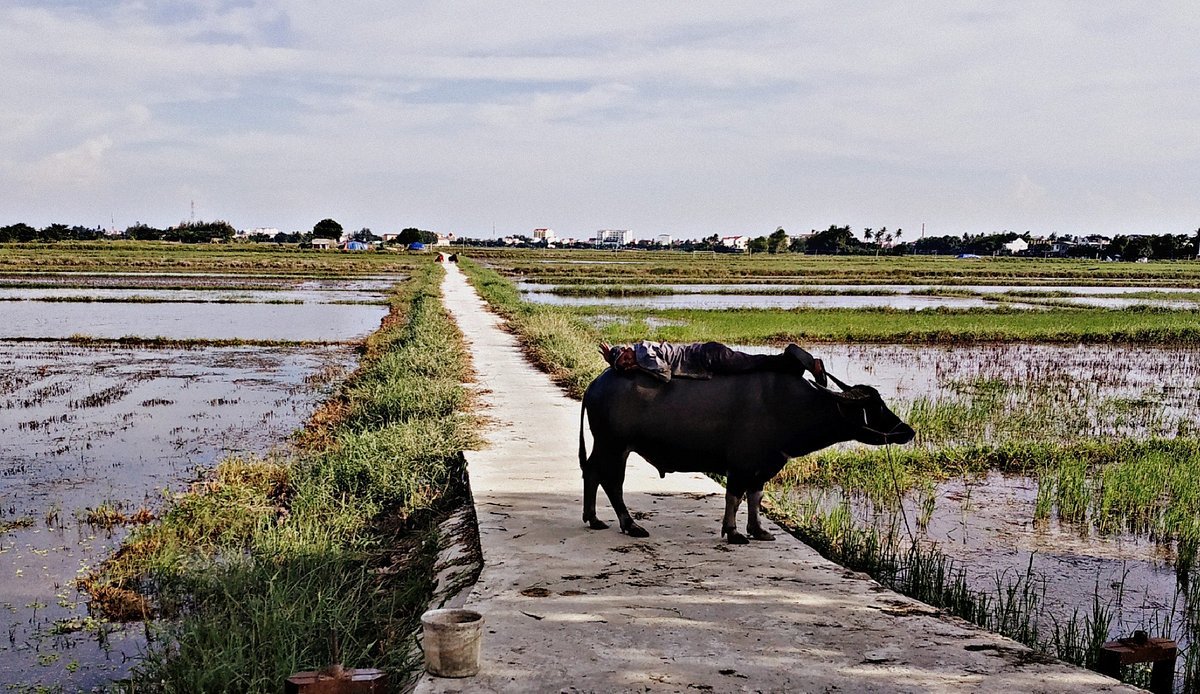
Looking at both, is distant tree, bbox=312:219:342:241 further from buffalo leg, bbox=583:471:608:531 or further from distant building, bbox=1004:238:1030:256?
buffalo leg, bbox=583:471:608:531

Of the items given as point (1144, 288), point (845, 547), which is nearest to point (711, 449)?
point (845, 547)

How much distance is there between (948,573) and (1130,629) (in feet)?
2.87

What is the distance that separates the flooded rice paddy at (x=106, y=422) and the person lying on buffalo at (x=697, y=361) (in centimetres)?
266

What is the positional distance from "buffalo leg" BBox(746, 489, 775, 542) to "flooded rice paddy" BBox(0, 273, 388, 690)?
9.76 feet

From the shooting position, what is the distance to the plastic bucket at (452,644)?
3.14 meters

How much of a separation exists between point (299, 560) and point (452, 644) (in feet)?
7.08

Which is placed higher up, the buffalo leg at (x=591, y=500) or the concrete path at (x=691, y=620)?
the buffalo leg at (x=591, y=500)

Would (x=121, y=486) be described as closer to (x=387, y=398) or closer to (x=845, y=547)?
(x=387, y=398)

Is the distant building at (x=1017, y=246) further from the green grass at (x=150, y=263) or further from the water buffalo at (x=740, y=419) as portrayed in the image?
the water buffalo at (x=740, y=419)

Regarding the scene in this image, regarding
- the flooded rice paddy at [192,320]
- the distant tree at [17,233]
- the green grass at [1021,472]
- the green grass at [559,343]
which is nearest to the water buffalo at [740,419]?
the green grass at [1021,472]

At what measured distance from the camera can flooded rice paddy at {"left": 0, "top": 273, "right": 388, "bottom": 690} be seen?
463 cm

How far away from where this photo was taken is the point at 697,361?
4766 millimetres

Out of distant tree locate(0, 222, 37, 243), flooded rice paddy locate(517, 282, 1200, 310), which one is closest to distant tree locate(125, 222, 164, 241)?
distant tree locate(0, 222, 37, 243)

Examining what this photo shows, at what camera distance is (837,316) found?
68.6ft
